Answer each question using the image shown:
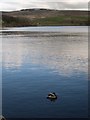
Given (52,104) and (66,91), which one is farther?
(66,91)

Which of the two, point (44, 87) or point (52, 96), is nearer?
point (52, 96)

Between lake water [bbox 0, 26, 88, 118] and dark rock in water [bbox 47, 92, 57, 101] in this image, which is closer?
lake water [bbox 0, 26, 88, 118]

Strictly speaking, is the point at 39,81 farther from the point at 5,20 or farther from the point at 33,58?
the point at 5,20

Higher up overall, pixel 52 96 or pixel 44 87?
Answer: pixel 44 87

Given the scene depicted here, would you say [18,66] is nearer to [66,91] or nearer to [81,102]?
[66,91]

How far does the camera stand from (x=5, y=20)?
17750 centimetres

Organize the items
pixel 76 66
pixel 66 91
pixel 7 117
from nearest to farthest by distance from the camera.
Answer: pixel 7 117
pixel 66 91
pixel 76 66

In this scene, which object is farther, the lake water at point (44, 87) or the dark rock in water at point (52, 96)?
the dark rock in water at point (52, 96)

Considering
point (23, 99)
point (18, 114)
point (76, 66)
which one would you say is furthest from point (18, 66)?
point (18, 114)

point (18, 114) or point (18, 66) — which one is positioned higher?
point (18, 66)

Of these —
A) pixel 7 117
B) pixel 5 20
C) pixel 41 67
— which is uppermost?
pixel 5 20

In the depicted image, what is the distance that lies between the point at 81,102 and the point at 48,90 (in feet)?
12.7

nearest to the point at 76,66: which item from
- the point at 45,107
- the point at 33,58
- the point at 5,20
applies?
the point at 33,58

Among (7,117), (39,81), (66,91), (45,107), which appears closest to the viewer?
(7,117)
